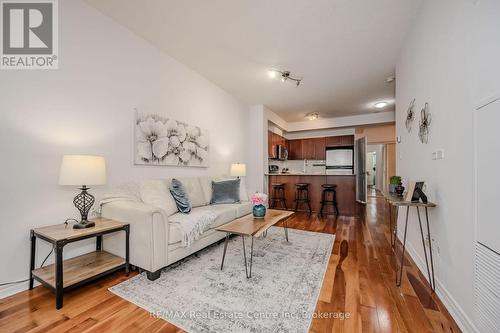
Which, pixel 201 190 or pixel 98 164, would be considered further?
pixel 201 190

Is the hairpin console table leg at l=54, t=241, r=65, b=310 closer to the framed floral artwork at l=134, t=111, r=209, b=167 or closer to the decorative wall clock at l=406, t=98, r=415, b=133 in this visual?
the framed floral artwork at l=134, t=111, r=209, b=167

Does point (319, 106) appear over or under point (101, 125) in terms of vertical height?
over

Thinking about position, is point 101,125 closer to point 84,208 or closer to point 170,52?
point 84,208

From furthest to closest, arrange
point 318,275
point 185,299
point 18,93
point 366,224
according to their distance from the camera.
Answer: point 366,224 < point 318,275 < point 18,93 < point 185,299

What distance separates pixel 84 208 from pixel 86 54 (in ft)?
5.31

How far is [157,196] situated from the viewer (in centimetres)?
259

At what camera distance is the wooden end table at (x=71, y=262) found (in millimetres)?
1582

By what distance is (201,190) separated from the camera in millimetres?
3426

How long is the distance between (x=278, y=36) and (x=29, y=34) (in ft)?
8.55

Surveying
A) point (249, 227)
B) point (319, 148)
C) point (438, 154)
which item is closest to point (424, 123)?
point (438, 154)

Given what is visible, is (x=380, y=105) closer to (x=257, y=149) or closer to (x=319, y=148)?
(x=319, y=148)

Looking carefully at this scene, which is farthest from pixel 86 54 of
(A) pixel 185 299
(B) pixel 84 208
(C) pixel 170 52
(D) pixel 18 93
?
(A) pixel 185 299

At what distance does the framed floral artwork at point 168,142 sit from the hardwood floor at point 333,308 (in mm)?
1494

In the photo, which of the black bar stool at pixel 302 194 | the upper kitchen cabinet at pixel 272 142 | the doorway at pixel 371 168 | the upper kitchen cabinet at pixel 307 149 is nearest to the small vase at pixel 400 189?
the black bar stool at pixel 302 194
